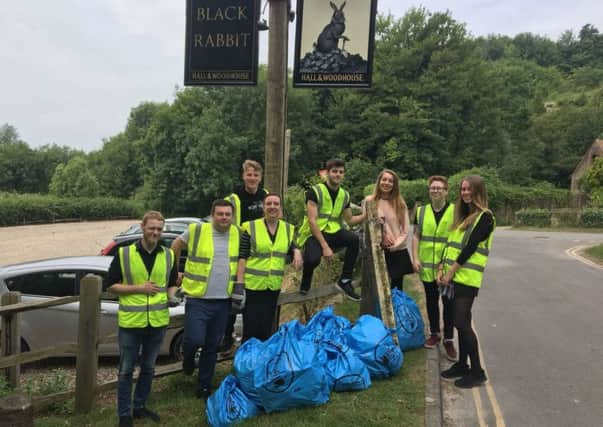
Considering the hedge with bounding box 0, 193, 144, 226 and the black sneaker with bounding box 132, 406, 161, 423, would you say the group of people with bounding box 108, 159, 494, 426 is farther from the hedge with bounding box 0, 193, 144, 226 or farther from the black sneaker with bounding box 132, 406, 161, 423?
the hedge with bounding box 0, 193, 144, 226

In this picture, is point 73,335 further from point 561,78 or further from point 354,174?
point 561,78

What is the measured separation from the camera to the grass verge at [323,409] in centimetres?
389

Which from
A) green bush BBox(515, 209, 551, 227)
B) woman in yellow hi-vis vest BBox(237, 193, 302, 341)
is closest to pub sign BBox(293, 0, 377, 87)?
woman in yellow hi-vis vest BBox(237, 193, 302, 341)

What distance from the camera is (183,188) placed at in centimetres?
4412

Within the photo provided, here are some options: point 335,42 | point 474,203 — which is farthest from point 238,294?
point 335,42

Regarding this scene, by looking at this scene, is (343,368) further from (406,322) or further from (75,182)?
(75,182)

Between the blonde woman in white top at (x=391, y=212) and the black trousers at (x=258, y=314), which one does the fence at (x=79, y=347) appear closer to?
the black trousers at (x=258, y=314)

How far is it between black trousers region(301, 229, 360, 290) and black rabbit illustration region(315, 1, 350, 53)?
218 centimetres

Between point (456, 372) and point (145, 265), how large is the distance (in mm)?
3345

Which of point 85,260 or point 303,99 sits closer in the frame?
point 85,260

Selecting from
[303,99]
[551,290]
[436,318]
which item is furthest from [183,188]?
[436,318]

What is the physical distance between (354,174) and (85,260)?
34.4 meters

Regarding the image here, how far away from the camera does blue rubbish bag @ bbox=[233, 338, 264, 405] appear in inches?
155

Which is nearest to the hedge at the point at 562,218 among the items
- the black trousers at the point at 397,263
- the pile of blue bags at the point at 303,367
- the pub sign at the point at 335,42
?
the black trousers at the point at 397,263
